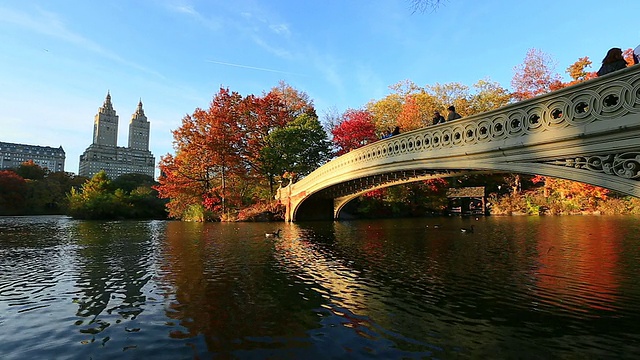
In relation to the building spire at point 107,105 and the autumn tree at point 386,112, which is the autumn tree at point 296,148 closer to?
the autumn tree at point 386,112

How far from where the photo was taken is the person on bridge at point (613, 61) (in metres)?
6.77

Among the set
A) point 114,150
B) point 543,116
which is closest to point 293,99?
point 543,116

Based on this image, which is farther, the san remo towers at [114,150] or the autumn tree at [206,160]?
the san remo towers at [114,150]

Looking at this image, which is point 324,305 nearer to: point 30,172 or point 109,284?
point 109,284

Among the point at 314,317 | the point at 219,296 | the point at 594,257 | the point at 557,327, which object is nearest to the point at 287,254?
the point at 219,296

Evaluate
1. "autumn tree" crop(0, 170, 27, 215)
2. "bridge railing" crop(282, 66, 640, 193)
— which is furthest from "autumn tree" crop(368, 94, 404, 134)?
"autumn tree" crop(0, 170, 27, 215)

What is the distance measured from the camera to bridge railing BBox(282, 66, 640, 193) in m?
6.13

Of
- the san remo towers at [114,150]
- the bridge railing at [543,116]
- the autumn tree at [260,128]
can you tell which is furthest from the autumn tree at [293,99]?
the san remo towers at [114,150]

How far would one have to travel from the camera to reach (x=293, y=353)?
4.04 m

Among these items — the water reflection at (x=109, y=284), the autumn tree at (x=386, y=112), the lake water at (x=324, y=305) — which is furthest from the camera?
the autumn tree at (x=386, y=112)

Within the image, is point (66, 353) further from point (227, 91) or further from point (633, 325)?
point (227, 91)

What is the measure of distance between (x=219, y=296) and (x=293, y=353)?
A: 2937mm

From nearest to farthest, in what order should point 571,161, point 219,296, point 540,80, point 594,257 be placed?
point 219,296 < point 571,161 < point 594,257 < point 540,80

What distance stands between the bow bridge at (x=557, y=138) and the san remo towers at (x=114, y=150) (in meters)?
127
